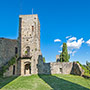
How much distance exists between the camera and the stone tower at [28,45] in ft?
60.1

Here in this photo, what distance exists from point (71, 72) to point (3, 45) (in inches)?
603

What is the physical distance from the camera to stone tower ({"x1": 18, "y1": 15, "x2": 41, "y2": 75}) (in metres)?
18.3

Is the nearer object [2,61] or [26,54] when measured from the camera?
[26,54]

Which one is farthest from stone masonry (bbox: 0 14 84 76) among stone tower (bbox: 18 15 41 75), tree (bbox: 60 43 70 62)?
tree (bbox: 60 43 70 62)

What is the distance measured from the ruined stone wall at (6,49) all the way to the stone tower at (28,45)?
4384mm

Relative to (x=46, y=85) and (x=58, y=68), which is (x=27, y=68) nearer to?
(x=58, y=68)

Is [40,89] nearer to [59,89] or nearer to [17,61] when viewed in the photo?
[59,89]

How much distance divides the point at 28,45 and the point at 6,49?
606 cm

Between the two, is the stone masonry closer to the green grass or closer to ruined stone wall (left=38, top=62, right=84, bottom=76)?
ruined stone wall (left=38, top=62, right=84, bottom=76)

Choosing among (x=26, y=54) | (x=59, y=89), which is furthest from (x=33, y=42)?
(x=59, y=89)

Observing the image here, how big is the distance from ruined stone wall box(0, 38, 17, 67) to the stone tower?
14.4 ft

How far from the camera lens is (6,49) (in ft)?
72.0

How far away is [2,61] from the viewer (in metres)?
20.8

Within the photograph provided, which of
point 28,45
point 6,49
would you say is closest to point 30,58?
point 28,45
